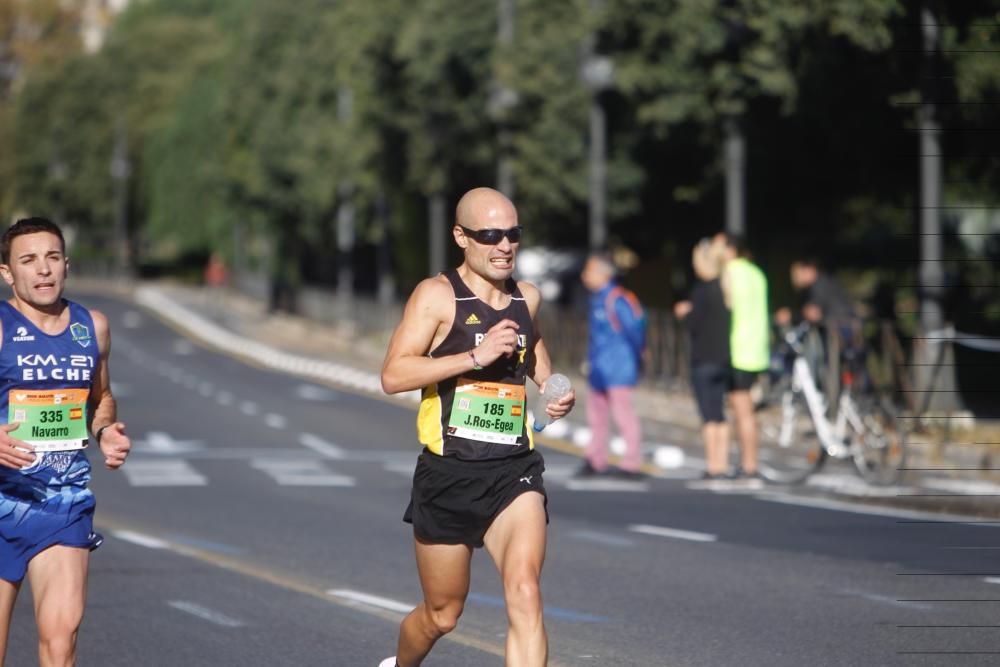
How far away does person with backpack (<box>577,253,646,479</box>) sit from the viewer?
18.2m

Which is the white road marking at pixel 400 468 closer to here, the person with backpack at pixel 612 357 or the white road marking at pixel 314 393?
the person with backpack at pixel 612 357

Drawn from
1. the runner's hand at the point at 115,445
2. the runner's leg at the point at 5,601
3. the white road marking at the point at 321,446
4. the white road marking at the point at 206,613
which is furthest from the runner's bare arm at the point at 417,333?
the white road marking at the point at 321,446

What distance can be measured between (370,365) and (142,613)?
109ft

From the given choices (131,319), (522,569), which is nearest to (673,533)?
(522,569)

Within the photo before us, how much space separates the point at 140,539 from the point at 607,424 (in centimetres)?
528

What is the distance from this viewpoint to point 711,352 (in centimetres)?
1742

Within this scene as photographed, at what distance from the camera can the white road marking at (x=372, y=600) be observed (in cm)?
1066

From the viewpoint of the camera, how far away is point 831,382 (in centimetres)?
2025

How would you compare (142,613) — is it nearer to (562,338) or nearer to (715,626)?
(715,626)

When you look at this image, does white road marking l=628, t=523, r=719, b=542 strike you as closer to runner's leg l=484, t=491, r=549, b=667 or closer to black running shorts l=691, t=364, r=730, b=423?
black running shorts l=691, t=364, r=730, b=423

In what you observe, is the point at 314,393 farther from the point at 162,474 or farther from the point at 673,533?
the point at 673,533

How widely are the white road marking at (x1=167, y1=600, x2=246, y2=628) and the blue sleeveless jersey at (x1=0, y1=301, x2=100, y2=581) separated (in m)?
3.14

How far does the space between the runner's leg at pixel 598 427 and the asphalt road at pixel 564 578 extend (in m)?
0.36

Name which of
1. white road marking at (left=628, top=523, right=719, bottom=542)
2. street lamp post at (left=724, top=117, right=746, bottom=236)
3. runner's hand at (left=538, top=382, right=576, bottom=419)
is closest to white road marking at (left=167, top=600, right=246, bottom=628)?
runner's hand at (left=538, top=382, right=576, bottom=419)
